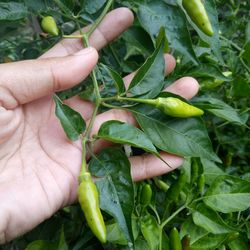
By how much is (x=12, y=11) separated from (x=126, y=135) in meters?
0.42

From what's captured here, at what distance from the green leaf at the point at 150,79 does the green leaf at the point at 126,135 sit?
11 centimetres

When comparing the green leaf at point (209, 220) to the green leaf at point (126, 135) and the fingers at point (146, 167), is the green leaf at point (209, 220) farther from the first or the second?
the green leaf at point (126, 135)

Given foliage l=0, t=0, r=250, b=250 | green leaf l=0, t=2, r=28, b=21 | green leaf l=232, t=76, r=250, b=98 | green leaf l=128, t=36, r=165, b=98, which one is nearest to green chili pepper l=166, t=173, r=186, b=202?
foliage l=0, t=0, r=250, b=250

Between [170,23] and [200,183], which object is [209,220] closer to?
[200,183]

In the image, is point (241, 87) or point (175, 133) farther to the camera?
point (241, 87)

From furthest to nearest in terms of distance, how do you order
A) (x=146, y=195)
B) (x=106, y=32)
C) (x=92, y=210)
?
(x=106, y=32), (x=146, y=195), (x=92, y=210)

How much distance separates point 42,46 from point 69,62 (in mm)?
572

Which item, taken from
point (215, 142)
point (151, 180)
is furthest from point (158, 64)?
point (215, 142)

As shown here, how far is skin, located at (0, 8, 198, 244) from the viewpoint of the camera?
0.95m

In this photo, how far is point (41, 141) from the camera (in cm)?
105

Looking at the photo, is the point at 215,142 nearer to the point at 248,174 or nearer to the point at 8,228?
the point at 248,174

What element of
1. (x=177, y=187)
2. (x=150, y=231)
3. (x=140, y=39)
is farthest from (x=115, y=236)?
(x=140, y=39)

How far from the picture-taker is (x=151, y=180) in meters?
1.12

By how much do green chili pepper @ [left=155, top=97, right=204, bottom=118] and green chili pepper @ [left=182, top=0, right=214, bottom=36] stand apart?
0.55ft
